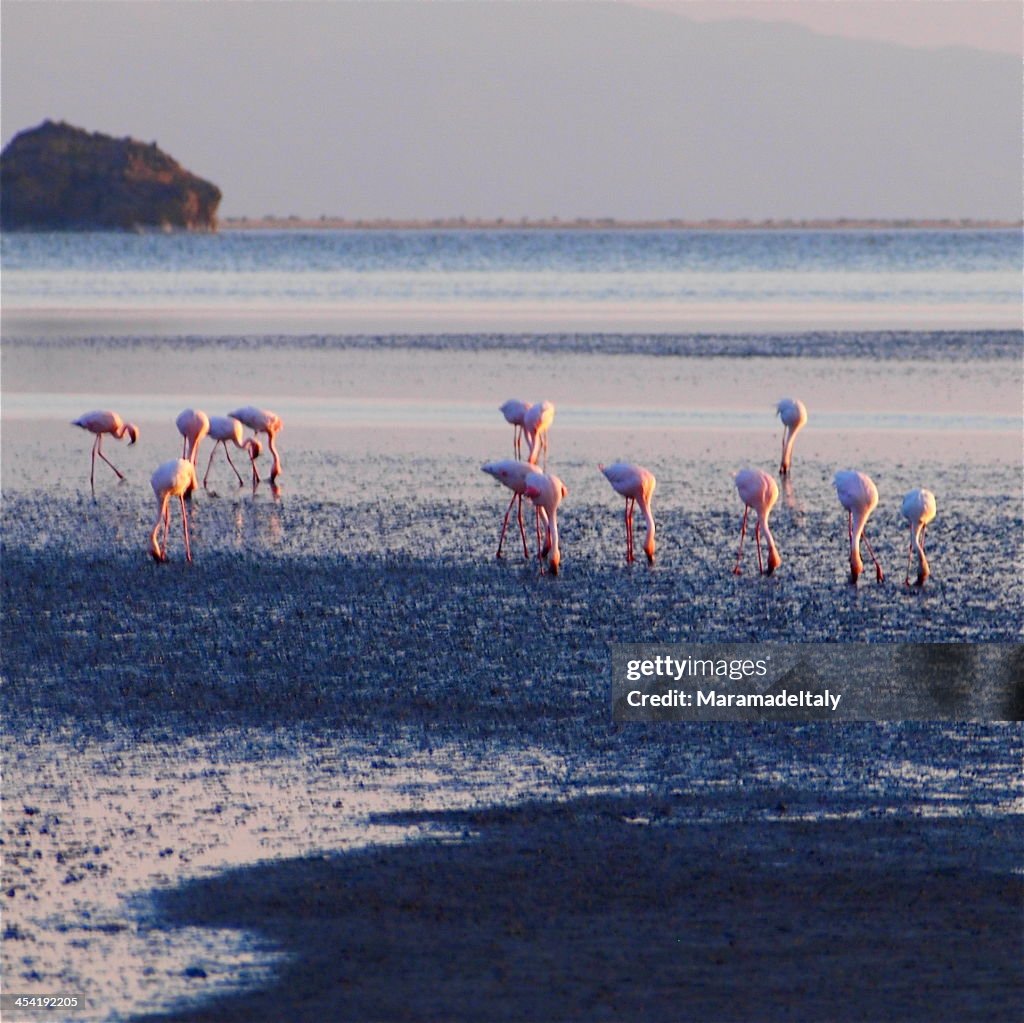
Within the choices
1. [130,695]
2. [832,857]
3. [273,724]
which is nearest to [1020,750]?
[832,857]

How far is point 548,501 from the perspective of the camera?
1231cm

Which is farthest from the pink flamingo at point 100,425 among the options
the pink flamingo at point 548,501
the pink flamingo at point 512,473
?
the pink flamingo at point 548,501

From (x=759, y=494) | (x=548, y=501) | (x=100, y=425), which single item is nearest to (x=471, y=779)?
(x=548, y=501)

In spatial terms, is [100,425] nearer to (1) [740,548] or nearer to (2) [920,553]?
(1) [740,548]

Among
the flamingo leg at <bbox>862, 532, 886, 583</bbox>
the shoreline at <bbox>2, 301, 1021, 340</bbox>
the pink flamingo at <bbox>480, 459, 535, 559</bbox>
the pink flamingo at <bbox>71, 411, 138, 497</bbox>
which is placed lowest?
the flamingo leg at <bbox>862, 532, 886, 583</bbox>

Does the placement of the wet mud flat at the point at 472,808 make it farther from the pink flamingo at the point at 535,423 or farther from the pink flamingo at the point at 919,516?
the pink flamingo at the point at 535,423

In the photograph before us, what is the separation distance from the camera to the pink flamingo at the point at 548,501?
39.8 ft

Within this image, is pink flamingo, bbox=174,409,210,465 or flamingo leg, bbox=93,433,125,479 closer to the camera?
pink flamingo, bbox=174,409,210,465

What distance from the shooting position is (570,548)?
13.2m

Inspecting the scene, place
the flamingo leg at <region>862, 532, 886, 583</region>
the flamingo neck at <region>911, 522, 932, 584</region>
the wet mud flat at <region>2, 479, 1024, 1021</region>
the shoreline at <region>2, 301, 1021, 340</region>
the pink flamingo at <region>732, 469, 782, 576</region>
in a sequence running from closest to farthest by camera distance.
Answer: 1. the wet mud flat at <region>2, 479, 1024, 1021</region>
2. the flamingo neck at <region>911, 522, 932, 584</region>
3. the flamingo leg at <region>862, 532, 886, 583</region>
4. the pink flamingo at <region>732, 469, 782, 576</region>
5. the shoreline at <region>2, 301, 1021, 340</region>

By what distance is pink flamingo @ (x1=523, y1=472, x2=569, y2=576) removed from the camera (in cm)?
1212

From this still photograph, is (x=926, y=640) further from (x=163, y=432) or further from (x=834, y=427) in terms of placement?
(x=163, y=432)

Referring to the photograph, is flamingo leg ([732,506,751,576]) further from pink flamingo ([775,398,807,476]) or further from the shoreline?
the shoreline

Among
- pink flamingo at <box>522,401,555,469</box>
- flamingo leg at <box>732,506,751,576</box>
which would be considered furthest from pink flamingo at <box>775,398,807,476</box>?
flamingo leg at <box>732,506,751,576</box>
